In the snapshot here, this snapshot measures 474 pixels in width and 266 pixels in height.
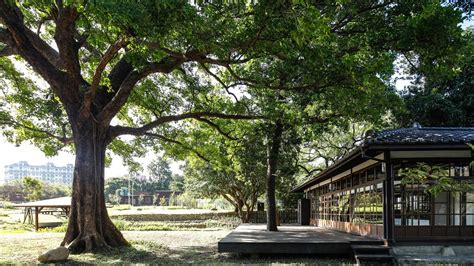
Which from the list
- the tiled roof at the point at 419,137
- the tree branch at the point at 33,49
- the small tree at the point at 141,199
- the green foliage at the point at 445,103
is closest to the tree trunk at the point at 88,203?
the tree branch at the point at 33,49

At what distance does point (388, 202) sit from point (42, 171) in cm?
15148

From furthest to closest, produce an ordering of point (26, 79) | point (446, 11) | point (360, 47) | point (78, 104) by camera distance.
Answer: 1. point (26, 79)
2. point (78, 104)
3. point (360, 47)
4. point (446, 11)

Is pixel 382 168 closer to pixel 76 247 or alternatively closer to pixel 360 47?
pixel 360 47

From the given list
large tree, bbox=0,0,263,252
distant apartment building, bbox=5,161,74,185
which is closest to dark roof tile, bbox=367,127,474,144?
large tree, bbox=0,0,263,252

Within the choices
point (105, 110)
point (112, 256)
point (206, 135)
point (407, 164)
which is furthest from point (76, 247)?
point (407, 164)

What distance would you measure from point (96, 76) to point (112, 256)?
4571 millimetres

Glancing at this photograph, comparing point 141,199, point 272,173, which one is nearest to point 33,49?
point 272,173

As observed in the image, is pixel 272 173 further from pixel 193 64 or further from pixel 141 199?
pixel 141 199

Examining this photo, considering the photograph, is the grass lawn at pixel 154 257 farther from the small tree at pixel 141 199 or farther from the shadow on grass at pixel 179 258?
the small tree at pixel 141 199

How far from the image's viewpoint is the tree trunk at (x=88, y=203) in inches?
430

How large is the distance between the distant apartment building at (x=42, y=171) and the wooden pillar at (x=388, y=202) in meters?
142

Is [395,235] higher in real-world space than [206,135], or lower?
lower

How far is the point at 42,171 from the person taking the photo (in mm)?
141875

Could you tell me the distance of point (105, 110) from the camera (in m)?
11.9
